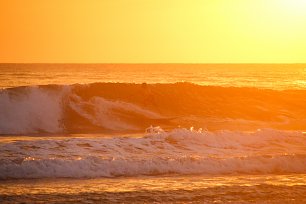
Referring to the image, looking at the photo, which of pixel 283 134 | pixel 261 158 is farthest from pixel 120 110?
pixel 261 158

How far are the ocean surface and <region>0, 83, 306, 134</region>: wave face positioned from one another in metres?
0.05

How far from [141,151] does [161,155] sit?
0.67 metres

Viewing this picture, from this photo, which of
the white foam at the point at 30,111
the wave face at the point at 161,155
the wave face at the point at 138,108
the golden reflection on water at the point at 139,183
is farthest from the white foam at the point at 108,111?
the golden reflection on water at the point at 139,183

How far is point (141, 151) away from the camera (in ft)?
47.2

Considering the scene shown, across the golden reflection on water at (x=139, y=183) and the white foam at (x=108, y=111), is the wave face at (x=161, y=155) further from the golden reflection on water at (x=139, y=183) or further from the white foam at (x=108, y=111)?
the white foam at (x=108, y=111)

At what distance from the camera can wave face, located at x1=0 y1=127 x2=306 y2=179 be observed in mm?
12258

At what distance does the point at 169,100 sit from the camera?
28.5 meters

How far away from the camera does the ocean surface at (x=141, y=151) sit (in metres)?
10.3

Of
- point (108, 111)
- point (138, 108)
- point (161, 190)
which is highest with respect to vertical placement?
point (138, 108)

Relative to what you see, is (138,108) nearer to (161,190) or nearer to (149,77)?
(161,190)

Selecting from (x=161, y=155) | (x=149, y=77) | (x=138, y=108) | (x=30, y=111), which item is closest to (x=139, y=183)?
(x=161, y=155)

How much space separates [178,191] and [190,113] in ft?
52.9

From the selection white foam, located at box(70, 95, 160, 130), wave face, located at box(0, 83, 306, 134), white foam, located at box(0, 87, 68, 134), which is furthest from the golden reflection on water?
white foam, located at box(70, 95, 160, 130)

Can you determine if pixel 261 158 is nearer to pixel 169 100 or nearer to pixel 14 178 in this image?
pixel 14 178
